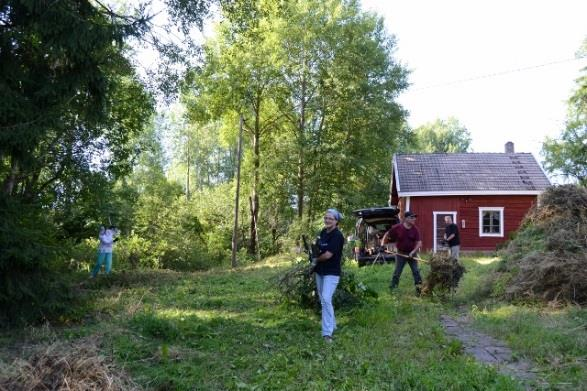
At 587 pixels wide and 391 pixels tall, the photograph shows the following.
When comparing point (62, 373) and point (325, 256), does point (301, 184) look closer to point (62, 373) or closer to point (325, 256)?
point (325, 256)

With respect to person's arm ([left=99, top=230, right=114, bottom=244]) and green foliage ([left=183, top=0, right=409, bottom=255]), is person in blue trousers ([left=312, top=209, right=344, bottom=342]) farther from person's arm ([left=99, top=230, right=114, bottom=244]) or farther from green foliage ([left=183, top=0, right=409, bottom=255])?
green foliage ([left=183, top=0, right=409, bottom=255])

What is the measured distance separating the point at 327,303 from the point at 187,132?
45.8 meters

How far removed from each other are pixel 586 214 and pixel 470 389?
25.3ft

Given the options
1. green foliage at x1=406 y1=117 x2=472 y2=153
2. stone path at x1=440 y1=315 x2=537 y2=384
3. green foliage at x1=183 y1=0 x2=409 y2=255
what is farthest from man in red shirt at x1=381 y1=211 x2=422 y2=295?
green foliage at x1=406 y1=117 x2=472 y2=153

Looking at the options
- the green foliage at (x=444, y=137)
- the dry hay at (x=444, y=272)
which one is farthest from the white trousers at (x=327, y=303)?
the green foliage at (x=444, y=137)

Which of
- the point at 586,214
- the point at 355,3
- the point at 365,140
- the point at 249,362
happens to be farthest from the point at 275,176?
the point at 249,362

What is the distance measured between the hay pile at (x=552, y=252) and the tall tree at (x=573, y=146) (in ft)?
97.2

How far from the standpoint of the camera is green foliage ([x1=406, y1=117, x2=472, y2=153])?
7000cm

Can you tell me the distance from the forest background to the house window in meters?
6.42

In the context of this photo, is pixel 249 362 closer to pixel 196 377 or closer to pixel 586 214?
pixel 196 377

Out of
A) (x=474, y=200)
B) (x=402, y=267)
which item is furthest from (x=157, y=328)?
(x=474, y=200)

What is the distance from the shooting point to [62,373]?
4.46 meters

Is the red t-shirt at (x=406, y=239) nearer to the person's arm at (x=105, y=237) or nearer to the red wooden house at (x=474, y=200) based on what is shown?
the person's arm at (x=105, y=237)

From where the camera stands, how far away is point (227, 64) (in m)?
26.7
